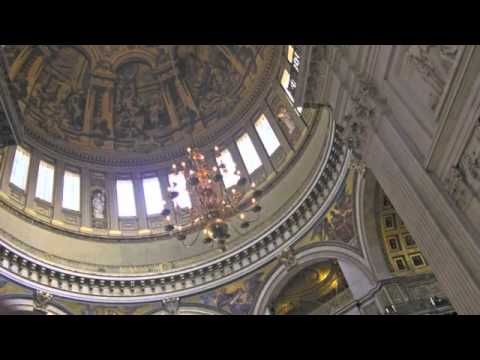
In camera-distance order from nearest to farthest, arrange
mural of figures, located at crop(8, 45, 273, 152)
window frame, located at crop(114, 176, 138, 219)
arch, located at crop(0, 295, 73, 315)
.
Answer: arch, located at crop(0, 295, 73, 315) < window frame, located at crop(114, 176, 138, 219) < mural of figures, located at crop(8, 45, 273, 152)

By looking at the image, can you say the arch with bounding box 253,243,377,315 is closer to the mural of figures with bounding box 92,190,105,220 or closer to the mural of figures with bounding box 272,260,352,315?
the mural of figures with bounding box 272,260,352,315

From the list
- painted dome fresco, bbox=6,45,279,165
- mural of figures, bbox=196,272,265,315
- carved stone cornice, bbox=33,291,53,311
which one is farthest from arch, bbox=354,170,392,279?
carved stone cornice, bbox=33,291,53,311

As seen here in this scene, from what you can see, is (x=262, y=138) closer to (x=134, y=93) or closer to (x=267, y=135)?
(x=267, y=135)

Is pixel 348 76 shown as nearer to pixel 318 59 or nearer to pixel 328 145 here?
pixel 318 59

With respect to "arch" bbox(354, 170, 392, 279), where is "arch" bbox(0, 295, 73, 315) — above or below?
above

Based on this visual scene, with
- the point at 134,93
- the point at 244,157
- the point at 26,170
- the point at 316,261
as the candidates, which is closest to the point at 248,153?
the point at 244,157

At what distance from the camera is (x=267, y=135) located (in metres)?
18.7

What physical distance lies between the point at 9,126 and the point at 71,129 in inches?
467

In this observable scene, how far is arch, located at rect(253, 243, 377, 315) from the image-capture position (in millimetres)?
13141

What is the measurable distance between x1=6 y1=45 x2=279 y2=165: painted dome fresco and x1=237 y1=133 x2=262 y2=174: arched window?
3.22 feet

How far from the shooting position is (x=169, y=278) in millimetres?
16547

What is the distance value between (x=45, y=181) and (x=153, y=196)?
13.7 ft

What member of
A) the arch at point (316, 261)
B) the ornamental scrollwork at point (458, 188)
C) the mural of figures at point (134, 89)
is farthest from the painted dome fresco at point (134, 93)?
the ornamental scrollwork at point (458, 188)

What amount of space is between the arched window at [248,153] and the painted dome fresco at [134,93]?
3.22ft
